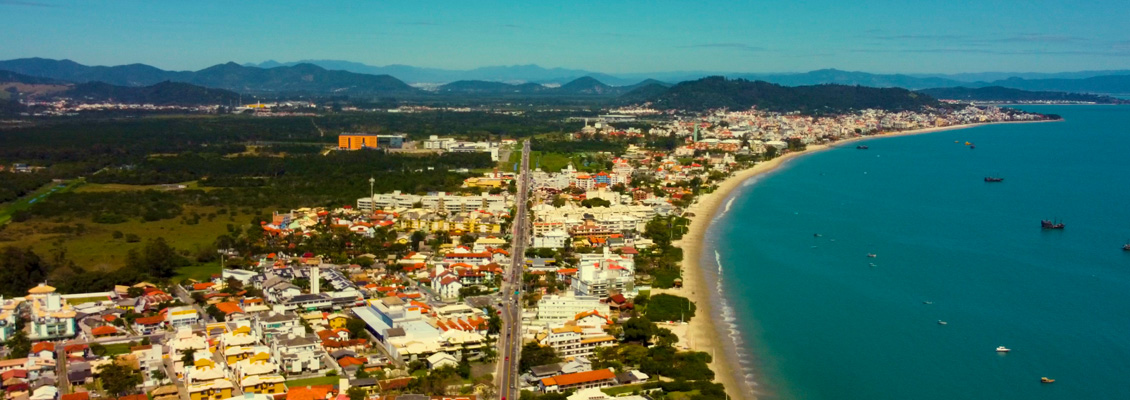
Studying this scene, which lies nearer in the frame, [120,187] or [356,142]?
[120,187]

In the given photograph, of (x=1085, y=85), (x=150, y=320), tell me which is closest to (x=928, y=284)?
(x=150, y=320)

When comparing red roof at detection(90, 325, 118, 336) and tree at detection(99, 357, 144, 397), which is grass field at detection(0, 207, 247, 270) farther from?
tree at detection(99, 357, 144, 397)

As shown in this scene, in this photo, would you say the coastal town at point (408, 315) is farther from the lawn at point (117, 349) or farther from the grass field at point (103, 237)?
the grass field at point (103, 237)

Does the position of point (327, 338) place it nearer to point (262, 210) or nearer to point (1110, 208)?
point (262, 210)

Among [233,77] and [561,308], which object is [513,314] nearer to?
[561,308]

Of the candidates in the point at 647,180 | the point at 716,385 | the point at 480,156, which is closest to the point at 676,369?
the point at 716,385

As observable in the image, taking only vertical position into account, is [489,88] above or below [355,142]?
above

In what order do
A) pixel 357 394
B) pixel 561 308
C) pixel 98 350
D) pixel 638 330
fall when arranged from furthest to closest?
pixel 561 308 → pixel 638 330 → pixel 98 350 → pixel 357 394

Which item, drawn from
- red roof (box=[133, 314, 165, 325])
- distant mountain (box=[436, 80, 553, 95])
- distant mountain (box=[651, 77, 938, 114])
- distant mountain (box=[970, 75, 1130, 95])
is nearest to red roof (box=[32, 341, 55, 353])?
red roof (box=[133, 314, 165, 325])

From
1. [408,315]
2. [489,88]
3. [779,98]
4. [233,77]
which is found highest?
[233,77]
